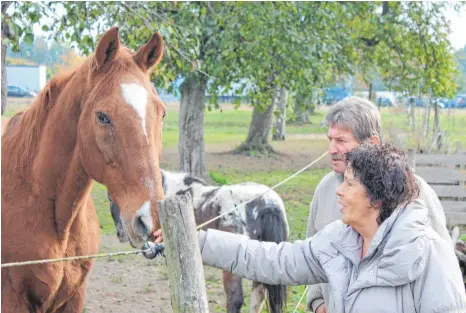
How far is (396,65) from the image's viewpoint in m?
15.9

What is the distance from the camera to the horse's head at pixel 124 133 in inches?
117

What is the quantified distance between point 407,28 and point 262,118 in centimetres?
654

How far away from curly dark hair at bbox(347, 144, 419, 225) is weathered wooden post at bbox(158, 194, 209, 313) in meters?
0.67

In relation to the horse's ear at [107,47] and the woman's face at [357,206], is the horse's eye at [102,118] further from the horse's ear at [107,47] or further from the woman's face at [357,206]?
the woman's face at [357,206]

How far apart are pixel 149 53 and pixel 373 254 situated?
1681 millimetres

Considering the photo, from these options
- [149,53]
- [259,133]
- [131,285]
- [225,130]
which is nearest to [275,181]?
[259,133]

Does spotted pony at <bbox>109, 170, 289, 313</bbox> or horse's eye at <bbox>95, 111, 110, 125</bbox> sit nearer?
horse's eye at <bbox>95, 111, 110, 125</bbox>

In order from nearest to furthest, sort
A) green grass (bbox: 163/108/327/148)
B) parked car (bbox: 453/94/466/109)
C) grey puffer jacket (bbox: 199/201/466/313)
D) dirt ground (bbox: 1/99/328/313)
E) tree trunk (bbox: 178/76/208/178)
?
grey puffer jacket (bbox: 199/201/466/313) → dirt ground (bbox: 1/99/328/313) → tree trunk (bbox: 178/76/208/178) → green grass (bbox: 163/108/327/148) → parked car (bbox: 453/94/466/109)

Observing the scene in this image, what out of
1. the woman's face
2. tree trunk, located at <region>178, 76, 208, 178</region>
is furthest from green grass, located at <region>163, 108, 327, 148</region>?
the woman's face

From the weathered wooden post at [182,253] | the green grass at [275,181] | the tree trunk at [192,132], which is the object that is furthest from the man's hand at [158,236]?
the tree trunk at [192,132]

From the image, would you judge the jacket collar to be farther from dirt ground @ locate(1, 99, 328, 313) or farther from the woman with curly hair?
dirt ground @ locate(1, 99, 328, 313)

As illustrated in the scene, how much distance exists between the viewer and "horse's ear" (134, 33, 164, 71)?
347 centimetres

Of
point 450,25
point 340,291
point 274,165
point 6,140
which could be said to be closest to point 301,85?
point 450,25

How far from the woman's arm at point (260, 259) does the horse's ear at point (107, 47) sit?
1.12m
